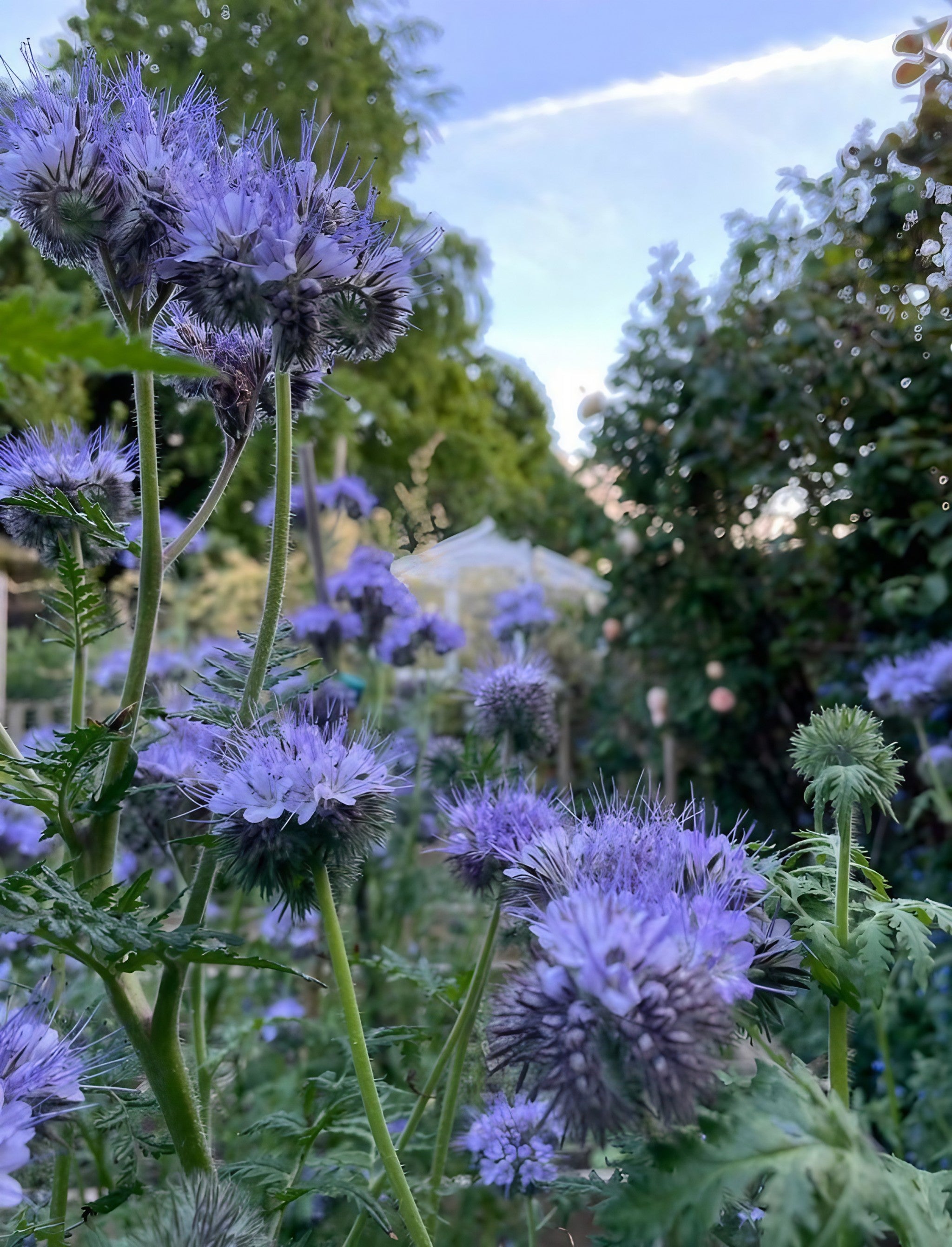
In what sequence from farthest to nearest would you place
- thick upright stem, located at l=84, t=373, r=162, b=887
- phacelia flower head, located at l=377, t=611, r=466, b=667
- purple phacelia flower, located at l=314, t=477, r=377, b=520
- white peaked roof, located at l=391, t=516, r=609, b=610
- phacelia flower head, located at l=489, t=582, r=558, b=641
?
white peaked roof, located at l=391, t=516, r=609, b=610 < phacelia flower head, located at l=489, t=582, r=558, b=641 < purple phacelia flower, located at l=314, t=477, r=377, b=520 < phacelia flower head, located at l=377, t=611, r=466, b=667 < thick upright stem, located at l=84, t=373, r=162, b=887

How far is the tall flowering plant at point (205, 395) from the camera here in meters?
0.77

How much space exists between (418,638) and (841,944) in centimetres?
199

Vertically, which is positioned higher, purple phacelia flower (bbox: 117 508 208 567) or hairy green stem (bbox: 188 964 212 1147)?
purple phacelia flower (bbox: 117 508 208 567)

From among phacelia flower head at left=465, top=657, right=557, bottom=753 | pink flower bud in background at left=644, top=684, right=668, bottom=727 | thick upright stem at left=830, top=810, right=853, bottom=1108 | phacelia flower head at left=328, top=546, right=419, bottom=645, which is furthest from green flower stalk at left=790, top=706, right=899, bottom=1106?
pink flower bud in background at left=644, top=684, right=668, bottom=727

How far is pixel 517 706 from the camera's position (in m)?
1.77

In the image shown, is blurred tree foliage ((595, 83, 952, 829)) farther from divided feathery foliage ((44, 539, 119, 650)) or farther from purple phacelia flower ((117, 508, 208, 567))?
divided feathery foliage ((44, 539, 119, 650))

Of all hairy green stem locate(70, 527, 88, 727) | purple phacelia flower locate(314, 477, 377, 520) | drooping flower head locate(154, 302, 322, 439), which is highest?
purple phacelia flower locate(314, 477, 377, 520)

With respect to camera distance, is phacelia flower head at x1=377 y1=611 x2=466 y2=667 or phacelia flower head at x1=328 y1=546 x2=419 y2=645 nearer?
phacelia flower head at x1=328 y1=546 x2=419 y2=645

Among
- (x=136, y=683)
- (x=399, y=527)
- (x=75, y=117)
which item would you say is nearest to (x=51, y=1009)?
(x=136, y=683)

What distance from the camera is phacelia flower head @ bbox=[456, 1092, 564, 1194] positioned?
1.04 m

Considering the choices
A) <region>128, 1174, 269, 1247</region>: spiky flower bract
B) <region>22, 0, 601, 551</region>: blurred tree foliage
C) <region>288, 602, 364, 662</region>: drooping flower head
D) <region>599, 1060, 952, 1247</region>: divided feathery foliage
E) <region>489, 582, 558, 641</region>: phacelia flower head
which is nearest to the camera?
<region>599, 1060, 952, 1247</region>: divided feathery foliage

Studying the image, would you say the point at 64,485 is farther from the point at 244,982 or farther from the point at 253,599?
the point at 253,599

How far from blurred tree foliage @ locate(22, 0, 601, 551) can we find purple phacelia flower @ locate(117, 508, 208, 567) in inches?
5.8

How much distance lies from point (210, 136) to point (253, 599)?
6966mm
